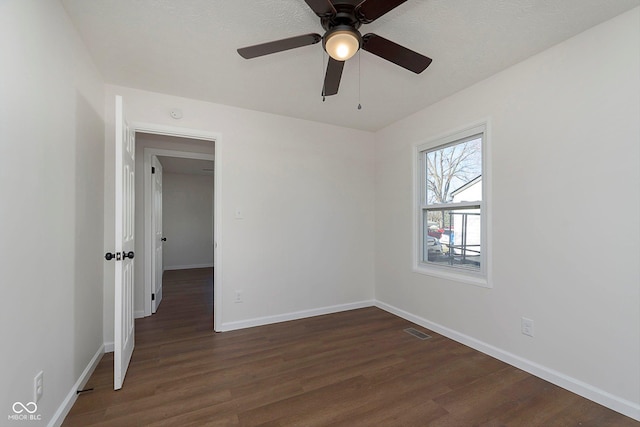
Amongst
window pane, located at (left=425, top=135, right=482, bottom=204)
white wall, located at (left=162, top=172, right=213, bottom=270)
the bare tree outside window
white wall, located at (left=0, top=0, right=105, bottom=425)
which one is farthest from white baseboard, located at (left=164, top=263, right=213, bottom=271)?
window pane, located at (left=425, top=135, right=482, bottom=204)

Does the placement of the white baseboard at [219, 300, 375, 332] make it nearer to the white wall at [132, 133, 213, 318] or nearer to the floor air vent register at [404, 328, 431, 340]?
the floor air vent register at [404, 328, 431, 340]

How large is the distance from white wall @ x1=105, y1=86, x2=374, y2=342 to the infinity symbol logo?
54.1 inches

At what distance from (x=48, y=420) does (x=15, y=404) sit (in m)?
0.44

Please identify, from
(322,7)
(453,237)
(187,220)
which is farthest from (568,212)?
(187,220)

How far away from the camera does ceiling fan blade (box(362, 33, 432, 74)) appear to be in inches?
65.2

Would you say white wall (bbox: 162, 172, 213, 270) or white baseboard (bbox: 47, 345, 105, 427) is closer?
white baseboard (bbox: 47, 345, 105, 427)

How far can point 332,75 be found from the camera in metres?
1.93

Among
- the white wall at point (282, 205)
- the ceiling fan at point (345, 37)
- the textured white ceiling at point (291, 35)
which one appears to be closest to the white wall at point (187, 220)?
the white wall at point (282, 205)

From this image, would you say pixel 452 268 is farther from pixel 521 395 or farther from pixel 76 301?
pixel 76 301

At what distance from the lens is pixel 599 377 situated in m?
1.91

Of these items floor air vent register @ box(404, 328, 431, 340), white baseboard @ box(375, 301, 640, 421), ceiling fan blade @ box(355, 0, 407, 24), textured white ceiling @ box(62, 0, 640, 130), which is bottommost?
floor air vent register @ box(404, 328, 431, 340)

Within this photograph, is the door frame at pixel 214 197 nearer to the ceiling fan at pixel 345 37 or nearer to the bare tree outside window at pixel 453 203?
the ceiling fan at pixel 345 37

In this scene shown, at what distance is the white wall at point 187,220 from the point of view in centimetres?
709

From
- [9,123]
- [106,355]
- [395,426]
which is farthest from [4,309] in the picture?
[395,426]
